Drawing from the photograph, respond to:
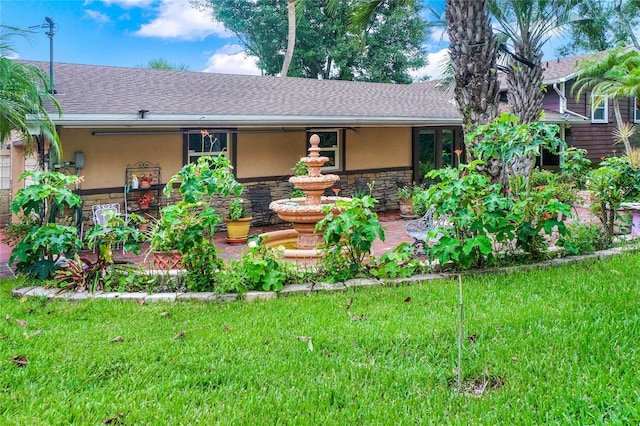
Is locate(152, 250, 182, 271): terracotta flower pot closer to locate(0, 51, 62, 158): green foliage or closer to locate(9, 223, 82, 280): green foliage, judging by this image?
locate(9, 223, 82, 280): green foliage

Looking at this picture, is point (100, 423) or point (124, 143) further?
point (124, 143)

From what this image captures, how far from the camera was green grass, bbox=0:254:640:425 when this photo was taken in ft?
9.09

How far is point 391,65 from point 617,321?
993 inches

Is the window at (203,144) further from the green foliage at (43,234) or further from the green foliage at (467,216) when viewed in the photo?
the green foliage at (467,216)

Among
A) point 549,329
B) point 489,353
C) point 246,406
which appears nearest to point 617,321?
point 549,329

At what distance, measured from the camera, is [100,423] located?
2.68 metres

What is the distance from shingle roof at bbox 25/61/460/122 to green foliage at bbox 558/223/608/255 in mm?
6215

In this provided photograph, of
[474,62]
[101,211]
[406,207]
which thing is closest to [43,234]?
[101,211]

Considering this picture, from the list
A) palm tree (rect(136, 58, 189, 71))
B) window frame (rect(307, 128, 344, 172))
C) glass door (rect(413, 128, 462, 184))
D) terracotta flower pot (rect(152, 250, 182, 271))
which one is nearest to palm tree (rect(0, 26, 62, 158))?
terracotta flower pot (rect(152, 250, 182, 271))

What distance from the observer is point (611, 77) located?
1759cm

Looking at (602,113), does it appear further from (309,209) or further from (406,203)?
(309,209)

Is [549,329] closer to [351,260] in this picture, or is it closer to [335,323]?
[335,323]

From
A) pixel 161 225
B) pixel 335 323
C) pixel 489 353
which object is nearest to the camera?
pixel 489 353

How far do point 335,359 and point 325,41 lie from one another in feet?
84.0
